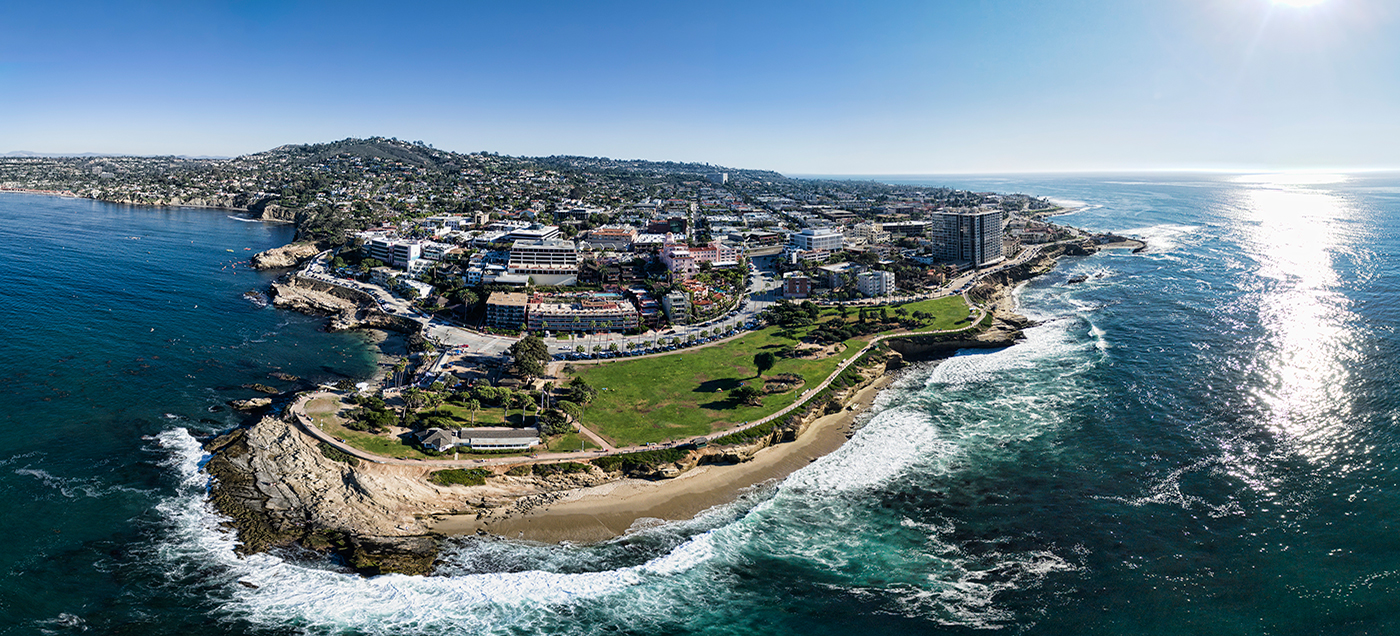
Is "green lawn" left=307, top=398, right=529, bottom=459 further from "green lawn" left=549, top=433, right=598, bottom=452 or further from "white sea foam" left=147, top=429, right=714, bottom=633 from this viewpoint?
"white sea foam" left=147, top=429, right=714, bottom=633

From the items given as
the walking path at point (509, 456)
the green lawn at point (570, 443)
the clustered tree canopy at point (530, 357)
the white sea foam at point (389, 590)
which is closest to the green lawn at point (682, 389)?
the walking path at point (509, 456)

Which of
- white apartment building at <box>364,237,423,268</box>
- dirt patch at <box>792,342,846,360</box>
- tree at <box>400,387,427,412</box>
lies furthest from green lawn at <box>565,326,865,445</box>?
white apartment building at <box>364,237,423,268</box>

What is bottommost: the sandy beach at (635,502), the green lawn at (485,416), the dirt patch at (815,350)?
the sandy beach at (635,502)

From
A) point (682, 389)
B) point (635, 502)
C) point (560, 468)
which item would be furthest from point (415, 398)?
point (682, 389)

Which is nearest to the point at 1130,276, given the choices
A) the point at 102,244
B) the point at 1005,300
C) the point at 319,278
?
the point at 1005,300

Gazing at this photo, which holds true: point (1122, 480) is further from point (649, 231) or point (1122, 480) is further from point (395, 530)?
point (649, 231)

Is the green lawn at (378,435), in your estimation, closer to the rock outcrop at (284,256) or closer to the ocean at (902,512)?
the ocean at (902,512)
